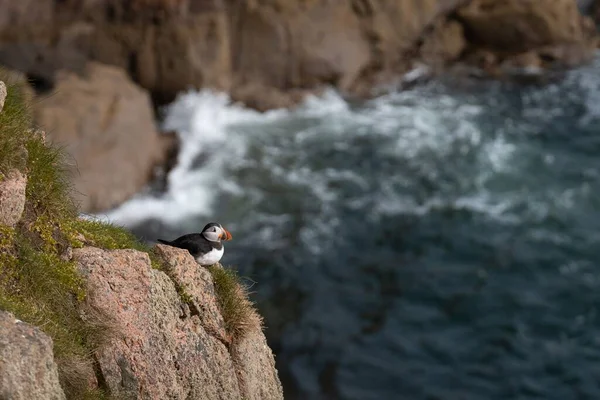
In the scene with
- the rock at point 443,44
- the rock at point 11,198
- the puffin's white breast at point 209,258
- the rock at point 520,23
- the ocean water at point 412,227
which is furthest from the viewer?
the rock at point 443,44

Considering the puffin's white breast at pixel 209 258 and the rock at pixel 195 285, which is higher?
the puffin's white breast at pixel 209 258

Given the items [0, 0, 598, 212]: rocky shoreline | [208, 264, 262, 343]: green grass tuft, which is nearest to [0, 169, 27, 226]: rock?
[208, 264, 262, 343]: green grass tuft

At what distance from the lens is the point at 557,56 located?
119ft

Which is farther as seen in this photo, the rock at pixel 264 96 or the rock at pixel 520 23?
the rock at pixel 520 23

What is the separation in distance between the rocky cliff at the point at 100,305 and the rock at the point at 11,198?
0.04 feet

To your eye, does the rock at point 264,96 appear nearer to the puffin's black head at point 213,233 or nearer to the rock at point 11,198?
the puffin's black head at point 213,233

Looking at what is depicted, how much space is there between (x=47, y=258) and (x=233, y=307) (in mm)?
2573

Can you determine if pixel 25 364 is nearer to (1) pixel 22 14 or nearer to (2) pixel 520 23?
(1) pixel 22 14

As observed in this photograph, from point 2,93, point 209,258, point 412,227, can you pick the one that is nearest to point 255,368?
point 209,258

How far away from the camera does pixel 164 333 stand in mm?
9156

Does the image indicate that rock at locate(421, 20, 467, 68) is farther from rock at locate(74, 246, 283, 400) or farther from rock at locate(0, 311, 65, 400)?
rock at locate(0, 311, 65, 400)

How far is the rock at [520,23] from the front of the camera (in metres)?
35.8

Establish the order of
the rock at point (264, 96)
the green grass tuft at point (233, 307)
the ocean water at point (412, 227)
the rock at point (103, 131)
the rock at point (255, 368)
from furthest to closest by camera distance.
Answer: the rock at point (264, 96), the rock at point (103, 131), the ocean water at point (412, 227), the green grass tuft at point (233, 307), the rock at point (255, 368)

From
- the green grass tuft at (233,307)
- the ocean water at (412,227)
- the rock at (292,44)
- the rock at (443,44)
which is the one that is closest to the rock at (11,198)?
the green grass tuft at (233,307)
